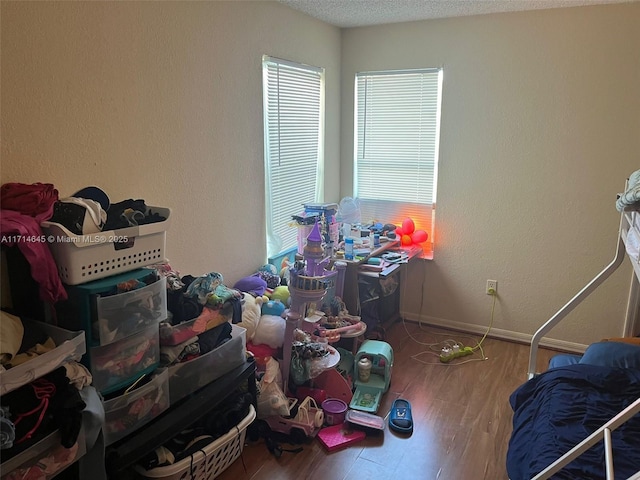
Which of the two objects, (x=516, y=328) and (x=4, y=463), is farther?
(x=516, y=328)

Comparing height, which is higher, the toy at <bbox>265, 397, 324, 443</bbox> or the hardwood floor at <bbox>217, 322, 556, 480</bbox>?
the toy at <bbox>265, 397, 324, 443</bbox>

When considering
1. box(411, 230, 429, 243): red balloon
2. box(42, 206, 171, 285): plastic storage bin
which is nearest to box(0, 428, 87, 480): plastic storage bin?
box(42, 206, 171, 285): plastic storage bin

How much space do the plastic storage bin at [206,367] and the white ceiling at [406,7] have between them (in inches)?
78.8

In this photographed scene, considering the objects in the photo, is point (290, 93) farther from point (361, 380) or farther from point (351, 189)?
point (361, 380)

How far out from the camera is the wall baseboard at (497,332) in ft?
11.1

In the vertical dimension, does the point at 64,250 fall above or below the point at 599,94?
below

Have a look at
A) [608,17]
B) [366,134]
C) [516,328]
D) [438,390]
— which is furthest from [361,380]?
[608,17]

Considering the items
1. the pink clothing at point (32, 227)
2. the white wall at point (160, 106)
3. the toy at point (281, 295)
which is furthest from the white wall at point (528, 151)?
the pink clothing at point (32, 227)

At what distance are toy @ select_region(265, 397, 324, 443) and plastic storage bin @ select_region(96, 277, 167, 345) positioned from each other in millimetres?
881

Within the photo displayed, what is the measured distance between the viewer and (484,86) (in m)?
3.29

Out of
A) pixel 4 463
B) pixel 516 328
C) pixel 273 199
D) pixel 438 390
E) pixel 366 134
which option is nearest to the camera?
pixel 4 463

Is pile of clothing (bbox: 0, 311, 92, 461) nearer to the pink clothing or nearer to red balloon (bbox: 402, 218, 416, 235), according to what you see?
the pink clothing

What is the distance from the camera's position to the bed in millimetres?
1681

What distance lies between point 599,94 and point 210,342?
8.81 ft
